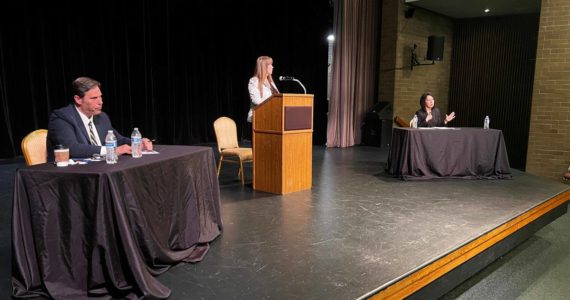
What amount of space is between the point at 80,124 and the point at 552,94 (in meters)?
6.18

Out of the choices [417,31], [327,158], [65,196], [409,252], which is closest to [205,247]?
[65,196]

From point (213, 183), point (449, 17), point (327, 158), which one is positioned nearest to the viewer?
point (213, 183)

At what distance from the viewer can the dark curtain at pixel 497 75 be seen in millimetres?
8070

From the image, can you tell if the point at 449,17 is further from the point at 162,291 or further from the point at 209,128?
the point at 162,291

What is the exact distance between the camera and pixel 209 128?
8.03 m

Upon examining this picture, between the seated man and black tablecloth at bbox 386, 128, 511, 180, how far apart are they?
3.18 meters

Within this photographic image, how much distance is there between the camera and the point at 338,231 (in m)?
2.90

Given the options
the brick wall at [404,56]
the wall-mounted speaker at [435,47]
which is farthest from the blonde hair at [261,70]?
the wall-mounted speaker at [435,47]

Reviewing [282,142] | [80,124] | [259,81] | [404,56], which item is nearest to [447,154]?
[282,142]

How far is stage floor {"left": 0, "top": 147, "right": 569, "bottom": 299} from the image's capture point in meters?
2.09

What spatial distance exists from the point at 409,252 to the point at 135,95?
18.2 feet

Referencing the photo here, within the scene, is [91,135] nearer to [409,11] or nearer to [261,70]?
[261,70]

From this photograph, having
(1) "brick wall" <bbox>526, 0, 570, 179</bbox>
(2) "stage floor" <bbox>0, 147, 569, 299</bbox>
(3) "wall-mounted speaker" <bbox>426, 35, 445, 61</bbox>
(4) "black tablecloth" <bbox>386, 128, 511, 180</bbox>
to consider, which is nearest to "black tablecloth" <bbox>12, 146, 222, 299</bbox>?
(2) "stage floor" <bbox>0, 147, 569, 299</bbox>

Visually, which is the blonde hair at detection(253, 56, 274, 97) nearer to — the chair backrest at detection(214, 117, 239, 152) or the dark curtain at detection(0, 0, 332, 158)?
the chair backrest at detection(214, 117, 239, 152)
